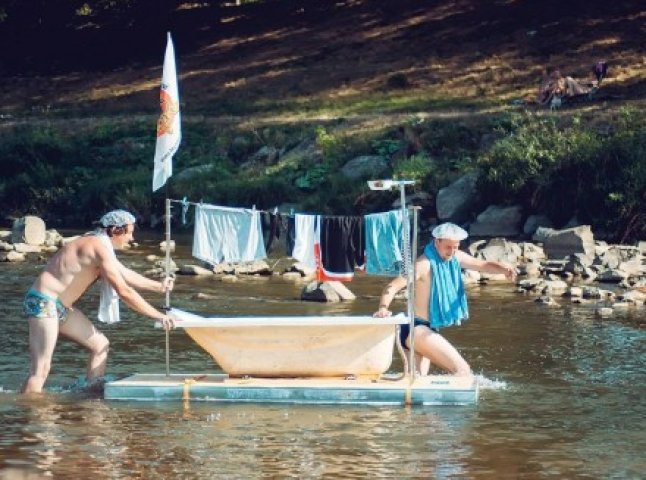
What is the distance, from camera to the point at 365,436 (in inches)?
539

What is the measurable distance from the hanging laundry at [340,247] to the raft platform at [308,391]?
1.12 m

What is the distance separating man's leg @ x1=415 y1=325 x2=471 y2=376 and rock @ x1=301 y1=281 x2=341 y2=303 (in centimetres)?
855

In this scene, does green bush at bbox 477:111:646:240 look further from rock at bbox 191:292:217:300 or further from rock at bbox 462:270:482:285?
rock at bbox 191:292:217:300

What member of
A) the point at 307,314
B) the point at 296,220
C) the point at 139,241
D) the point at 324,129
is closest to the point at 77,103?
the point at 324,129

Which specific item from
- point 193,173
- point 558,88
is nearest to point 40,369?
point 193,173

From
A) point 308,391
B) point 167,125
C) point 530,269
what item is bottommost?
point 308,391

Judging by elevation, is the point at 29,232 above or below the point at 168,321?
above

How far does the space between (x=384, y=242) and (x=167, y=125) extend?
2.26m

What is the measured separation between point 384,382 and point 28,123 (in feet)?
107

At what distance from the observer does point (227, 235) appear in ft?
51.9

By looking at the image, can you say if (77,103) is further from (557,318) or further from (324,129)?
(557,318)

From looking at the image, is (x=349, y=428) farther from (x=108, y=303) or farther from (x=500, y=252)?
(x=500, y=252)

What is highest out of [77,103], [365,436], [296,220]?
[77,103]

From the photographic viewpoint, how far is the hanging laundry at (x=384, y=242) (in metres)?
15.3
